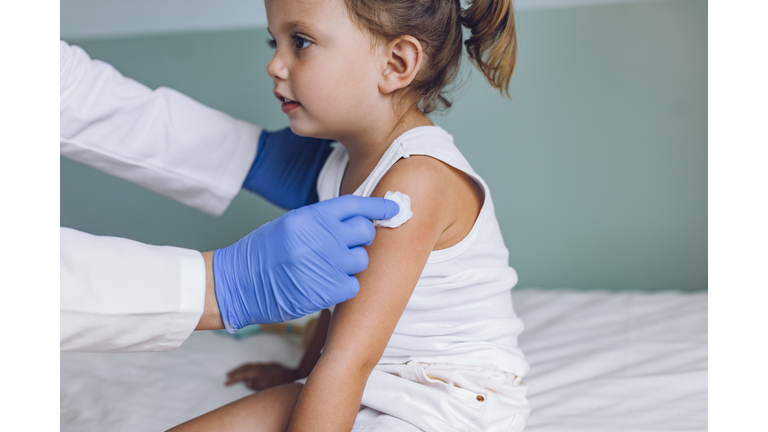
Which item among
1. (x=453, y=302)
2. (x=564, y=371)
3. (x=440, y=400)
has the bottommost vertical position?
(x=564, y=371)

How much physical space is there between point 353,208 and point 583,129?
108 centimetres

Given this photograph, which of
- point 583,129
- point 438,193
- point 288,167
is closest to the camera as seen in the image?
point 438,193

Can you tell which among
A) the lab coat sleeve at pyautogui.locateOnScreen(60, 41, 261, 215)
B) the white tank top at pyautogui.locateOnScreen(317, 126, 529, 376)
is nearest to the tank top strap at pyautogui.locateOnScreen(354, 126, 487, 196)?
the white tank top at pyautogui.locateOnScreen(317, 126, 529, 376)

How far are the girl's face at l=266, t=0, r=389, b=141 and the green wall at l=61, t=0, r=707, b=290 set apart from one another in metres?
0.75

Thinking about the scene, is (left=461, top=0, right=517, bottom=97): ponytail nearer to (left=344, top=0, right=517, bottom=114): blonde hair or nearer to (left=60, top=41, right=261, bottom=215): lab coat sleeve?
(left=344, top=0, right=517, bottom=114): blonde hair

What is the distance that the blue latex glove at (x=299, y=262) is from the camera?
0.62 meters

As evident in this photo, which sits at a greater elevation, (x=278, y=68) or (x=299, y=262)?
(x=278, y=68)

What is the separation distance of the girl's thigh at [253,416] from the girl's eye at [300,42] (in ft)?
1.79

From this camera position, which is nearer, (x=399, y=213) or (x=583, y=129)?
(x=399, y=213)

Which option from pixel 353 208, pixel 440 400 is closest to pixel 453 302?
pixel 440 400

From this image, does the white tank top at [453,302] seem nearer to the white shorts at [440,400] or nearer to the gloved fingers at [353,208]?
the white shorts at [440,400]

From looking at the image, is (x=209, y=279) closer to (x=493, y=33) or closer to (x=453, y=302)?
(x=453, y=302)

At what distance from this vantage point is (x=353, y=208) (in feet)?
2.09
